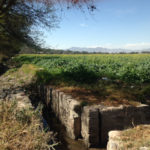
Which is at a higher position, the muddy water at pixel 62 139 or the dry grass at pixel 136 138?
the dry grass at pixel 136 138

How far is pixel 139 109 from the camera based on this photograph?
4.19 m

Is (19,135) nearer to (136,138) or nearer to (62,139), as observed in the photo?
(136,138)

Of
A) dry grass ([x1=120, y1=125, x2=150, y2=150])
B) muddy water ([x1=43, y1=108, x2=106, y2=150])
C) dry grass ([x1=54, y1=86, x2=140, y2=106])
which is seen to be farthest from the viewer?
dry grass ([x1=54, y1=86, x2=140, y2=106])

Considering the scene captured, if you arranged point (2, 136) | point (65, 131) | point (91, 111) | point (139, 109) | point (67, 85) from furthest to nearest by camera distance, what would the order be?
1. point (67, 85)
2. point (65, 131)
3. point (139, 109)
4. point (91, 111)
5. point (2, 136)

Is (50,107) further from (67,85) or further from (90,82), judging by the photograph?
(90,82)

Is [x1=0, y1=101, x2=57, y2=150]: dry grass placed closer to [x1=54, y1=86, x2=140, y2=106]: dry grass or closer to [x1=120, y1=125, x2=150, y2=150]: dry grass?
[x1=120, y1=125, x2=150, y2=150]: dry grass

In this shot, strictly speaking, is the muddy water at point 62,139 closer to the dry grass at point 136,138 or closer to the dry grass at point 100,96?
the dry grass at point 100,96

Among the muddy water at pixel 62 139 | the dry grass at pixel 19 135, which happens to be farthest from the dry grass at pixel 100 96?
the dry grass at pixel 19 135

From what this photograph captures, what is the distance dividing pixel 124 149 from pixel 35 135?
1098 millimetres

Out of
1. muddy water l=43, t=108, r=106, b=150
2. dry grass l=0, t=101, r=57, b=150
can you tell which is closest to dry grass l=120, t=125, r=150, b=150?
dry grass l=0, t=101, r=57, b=150

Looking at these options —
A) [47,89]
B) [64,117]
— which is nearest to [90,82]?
[47,89]

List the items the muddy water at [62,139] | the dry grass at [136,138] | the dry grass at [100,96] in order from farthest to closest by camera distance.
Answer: the dry grass at [100,96] → the muddy water at [62,139] → the dry grass at [136,138]

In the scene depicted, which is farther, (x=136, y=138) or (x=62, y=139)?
(x=62, y=139)

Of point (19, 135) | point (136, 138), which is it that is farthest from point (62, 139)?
point (136, 138)
